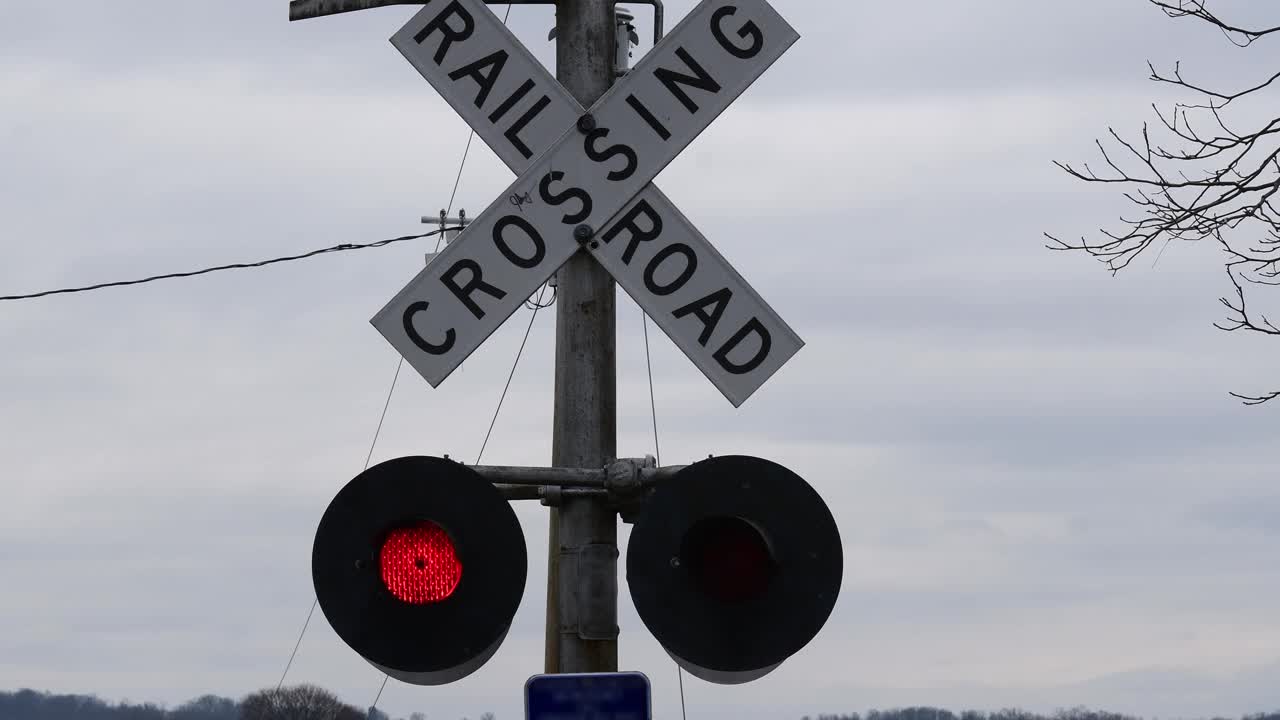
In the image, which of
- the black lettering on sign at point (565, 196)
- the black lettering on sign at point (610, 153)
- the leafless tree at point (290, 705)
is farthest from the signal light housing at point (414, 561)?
the leafless tree at point (290, 705)

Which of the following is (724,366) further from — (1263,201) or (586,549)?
(1263,201)

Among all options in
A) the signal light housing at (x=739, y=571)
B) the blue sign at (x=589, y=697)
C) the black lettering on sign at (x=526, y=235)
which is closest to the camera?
the signal light housing at (x=739, y=571)

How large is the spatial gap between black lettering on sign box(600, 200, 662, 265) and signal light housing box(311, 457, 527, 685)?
77 cm

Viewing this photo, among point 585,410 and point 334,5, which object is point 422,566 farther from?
point 334,5

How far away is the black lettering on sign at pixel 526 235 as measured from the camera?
3695 millimetres

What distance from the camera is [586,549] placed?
364 cm

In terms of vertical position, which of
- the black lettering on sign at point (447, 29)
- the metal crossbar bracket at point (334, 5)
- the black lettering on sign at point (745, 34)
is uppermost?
the metal crossbar bracket at point (334, 5)

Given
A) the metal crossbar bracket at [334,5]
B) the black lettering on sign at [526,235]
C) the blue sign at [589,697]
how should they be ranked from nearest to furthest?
the blue sign at [589,697], the black lettering on sign at [526,235], the metal crossbar bracket at [334,5]

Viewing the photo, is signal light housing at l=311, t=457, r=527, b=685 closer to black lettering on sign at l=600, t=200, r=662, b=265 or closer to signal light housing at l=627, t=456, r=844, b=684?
signal light housing at l=627, t=456, r=844, b=684

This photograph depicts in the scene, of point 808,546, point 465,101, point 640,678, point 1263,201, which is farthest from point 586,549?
point 1263,201

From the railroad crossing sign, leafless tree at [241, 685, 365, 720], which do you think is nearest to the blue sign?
the railroad crossing sign

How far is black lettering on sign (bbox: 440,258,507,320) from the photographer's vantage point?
3641 mm

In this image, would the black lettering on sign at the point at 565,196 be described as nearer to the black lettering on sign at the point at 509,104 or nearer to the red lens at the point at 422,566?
the black lettering on sign at the point at 509,104

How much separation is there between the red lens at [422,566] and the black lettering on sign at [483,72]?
110cm
